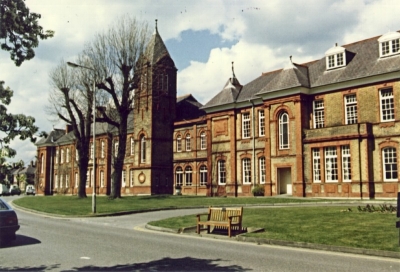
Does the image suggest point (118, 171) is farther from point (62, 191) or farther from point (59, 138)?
point (59, 138)

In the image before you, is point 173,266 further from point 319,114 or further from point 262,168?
point 262,168

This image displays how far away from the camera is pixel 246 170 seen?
4162cm

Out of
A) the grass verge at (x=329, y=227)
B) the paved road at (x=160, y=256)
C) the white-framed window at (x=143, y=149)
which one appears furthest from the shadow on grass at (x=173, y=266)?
the white-framed window at (x=143, y=149)

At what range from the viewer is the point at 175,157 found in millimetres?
50250

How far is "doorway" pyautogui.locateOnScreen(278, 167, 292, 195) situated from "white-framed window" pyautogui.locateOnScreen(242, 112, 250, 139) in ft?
18.1

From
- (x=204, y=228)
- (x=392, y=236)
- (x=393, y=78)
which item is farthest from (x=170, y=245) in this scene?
(x=393, y=78)

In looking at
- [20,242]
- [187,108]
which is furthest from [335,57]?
[20,242]

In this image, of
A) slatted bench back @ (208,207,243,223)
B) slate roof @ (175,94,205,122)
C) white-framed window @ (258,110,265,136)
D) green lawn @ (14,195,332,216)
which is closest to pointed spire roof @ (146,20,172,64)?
slate roof @ (175,94,205,122)

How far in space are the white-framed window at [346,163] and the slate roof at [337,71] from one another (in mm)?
5612

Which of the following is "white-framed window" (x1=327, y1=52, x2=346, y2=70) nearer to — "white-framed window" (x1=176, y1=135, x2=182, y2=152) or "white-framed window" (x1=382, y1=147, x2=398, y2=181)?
"white-framed window" (x1=382, y1=147, x2=398, y2=181)

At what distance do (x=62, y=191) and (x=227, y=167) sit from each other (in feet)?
130

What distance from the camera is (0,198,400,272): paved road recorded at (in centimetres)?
944

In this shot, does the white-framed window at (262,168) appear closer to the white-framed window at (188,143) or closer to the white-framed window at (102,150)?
the white-framed window at (188,143)

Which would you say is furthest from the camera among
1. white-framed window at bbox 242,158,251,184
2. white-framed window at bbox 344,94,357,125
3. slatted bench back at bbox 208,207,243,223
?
white-framed window at bbox 242,158,251,184
